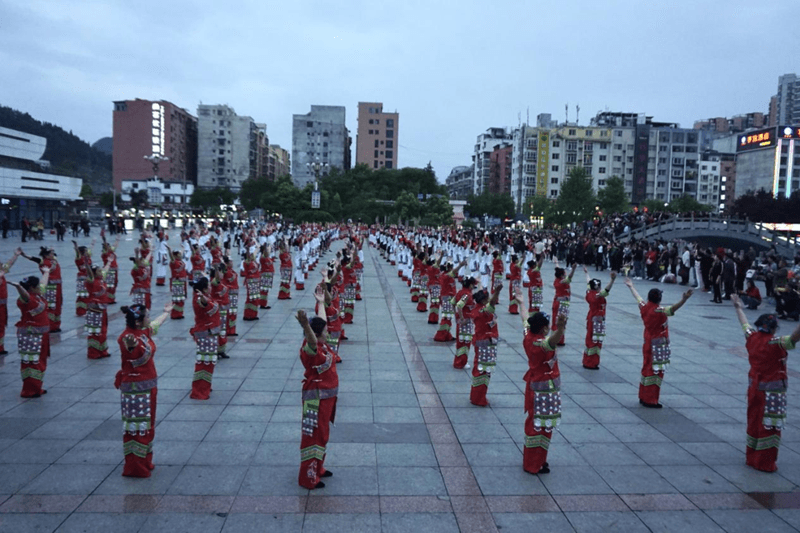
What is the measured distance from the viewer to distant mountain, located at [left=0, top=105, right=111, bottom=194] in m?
121

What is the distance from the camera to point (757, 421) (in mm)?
6750

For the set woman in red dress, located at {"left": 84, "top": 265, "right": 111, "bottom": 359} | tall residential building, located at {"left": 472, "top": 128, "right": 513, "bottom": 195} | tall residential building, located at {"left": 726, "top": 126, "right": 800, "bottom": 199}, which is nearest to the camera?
woman in red dress, located at {"left": 84, "top": 265, "right": 111, "bottom": 359}

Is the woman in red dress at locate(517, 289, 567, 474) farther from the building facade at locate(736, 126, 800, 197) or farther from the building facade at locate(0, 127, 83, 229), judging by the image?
the building facade at locate(736, 126, 800, 197)

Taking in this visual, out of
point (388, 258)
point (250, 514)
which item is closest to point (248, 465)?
point (250, 514)

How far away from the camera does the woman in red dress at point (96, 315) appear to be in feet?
35.0

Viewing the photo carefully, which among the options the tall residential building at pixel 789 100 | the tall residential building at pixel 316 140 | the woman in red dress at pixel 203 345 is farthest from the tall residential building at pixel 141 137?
the tall residential building at pixel 789 100

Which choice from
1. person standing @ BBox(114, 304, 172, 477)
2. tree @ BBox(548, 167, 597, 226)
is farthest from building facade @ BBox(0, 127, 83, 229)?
person standing @ BBox(114, 304, 172, 477)

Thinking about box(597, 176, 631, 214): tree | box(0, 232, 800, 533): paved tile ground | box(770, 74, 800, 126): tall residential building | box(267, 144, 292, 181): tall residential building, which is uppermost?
box(770, 74, 800, 126): tall residential building

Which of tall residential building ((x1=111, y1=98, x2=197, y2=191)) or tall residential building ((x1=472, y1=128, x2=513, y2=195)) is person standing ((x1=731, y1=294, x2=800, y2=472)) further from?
tall residential building ((x1=472, y1=128, x2=513, y2=195))

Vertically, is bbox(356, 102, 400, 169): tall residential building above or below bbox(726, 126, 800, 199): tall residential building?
above

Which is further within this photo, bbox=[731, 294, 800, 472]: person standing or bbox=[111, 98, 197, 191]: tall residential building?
bbox=[111, 98, 197, 191]: tall residential building

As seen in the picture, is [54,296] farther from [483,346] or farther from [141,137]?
[141,137]

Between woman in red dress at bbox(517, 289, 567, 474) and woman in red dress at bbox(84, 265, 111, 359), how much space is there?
7997mm

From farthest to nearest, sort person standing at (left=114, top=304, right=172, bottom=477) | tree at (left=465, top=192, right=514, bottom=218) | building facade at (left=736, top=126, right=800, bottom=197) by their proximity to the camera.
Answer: tree at (left=465, top=192, right=514, bottom=218)
building facade at (left=736, top=126, right=800, bottom=197)
person standing at (left=114, top=304, right=172, bottom=477)
